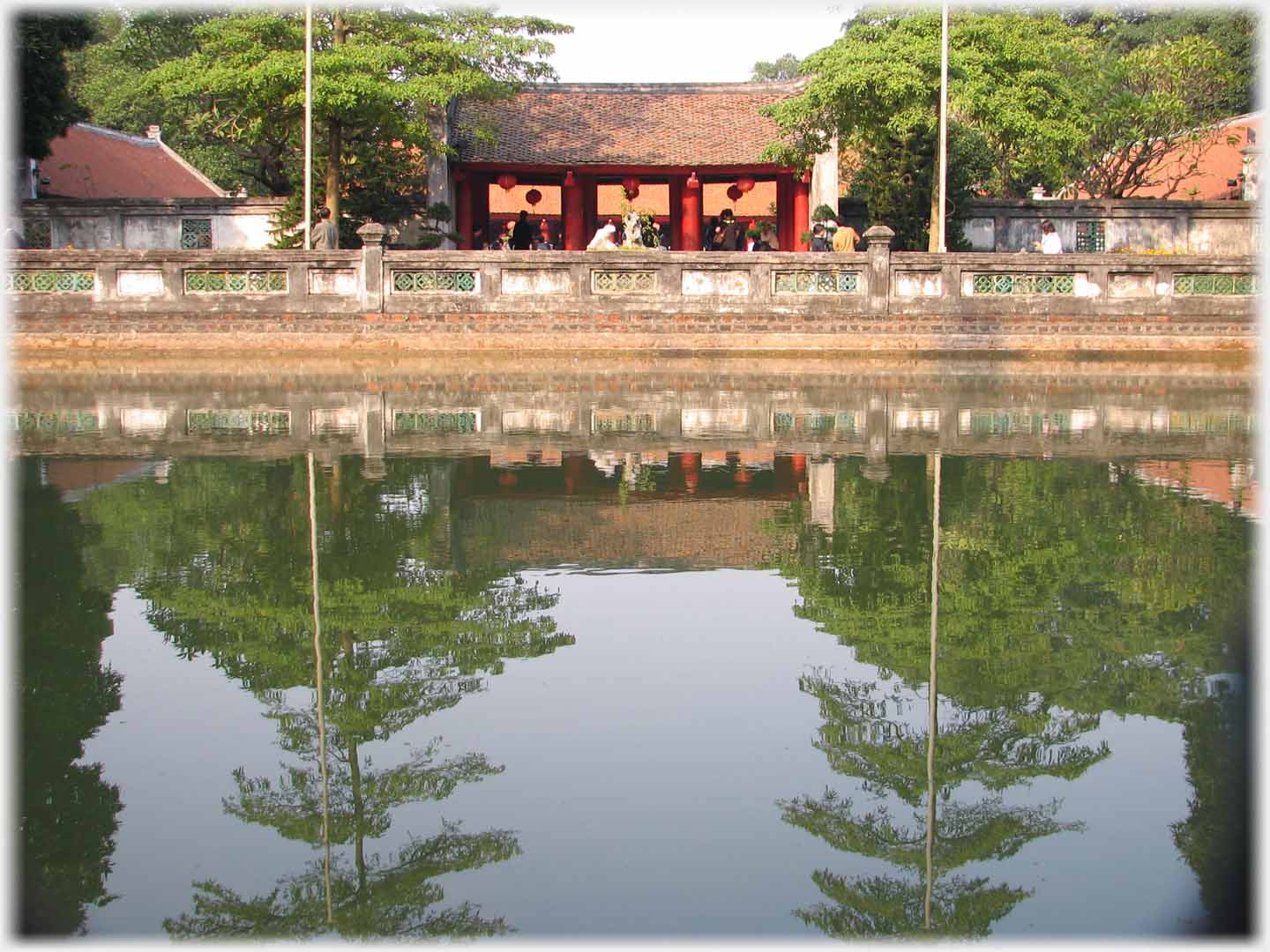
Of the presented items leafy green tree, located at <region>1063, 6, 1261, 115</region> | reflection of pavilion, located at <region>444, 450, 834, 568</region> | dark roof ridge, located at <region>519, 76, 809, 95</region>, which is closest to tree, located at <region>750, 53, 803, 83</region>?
leafy green tree, located at <region>1063, 6, 1261, 115</region>

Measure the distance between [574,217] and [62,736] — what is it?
29041 millimetres

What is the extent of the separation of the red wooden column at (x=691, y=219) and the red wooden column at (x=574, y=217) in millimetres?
2195

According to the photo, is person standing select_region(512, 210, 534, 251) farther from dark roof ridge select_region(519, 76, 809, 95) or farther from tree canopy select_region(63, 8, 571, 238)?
dark roof ridge select_region(519, 76, 809, 95)

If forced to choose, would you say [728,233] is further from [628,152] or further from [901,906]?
[901,906]

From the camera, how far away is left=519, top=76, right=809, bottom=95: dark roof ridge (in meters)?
33.6

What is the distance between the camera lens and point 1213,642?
5.45m

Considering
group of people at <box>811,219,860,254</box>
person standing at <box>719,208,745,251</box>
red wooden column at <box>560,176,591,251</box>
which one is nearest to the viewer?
group of people at <box>811,219,860,254</box>

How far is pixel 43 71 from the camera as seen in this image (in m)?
26.7

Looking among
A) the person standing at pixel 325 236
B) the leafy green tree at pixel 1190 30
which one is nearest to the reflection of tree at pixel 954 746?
the person standing at pixel 325 236

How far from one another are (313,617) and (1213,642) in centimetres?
341

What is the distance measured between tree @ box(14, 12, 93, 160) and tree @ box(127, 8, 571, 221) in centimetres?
212

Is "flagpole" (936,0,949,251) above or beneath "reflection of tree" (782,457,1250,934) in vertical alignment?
above

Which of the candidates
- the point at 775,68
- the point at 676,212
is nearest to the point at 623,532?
the point at 676,212

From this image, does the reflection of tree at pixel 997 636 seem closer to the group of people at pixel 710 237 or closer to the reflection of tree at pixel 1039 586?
the reflection of tree at pixel 1039 586
